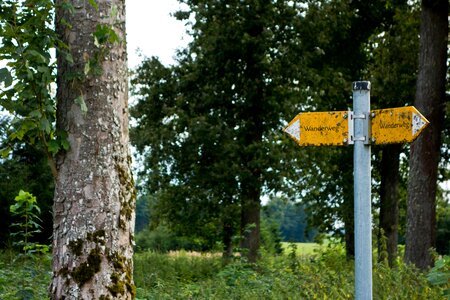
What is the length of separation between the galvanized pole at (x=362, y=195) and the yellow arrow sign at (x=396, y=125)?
0.06m

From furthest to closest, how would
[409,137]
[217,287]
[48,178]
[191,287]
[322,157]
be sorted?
[48,178], [322,157], [191,287], [217,287], [409,137]

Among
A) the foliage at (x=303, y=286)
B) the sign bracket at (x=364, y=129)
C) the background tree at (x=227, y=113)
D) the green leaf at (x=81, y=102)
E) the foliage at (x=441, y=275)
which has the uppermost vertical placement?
the background tree at (x=227, y=113)

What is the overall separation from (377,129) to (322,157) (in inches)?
688

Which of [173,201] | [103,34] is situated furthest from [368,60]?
[103,34]

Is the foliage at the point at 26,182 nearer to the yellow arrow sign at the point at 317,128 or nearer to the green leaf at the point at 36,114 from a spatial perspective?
the green leaf at the point at 36,114

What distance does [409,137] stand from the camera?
4.53 metres

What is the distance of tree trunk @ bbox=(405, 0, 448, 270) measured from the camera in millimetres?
14117

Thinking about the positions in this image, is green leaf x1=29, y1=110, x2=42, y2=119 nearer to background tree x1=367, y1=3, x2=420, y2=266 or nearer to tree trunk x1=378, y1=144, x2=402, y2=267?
background tree x1=367, y1=3, x2=420, y2=266

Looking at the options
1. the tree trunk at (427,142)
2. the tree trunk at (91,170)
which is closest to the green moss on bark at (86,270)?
the tree trunk at (91,170)

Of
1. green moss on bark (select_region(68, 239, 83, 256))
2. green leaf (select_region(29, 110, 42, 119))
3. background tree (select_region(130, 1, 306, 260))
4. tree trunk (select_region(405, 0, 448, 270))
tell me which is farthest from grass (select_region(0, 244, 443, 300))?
background tree (select_region(130, 1, 306, 260))

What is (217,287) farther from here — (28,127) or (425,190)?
(425,190)

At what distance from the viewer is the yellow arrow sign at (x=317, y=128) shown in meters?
4.75

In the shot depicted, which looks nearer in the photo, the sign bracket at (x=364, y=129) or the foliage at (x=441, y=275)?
the sign bracket at (x=364, y=129)

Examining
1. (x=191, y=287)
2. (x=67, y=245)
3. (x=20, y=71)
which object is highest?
(x=20, y=71)
